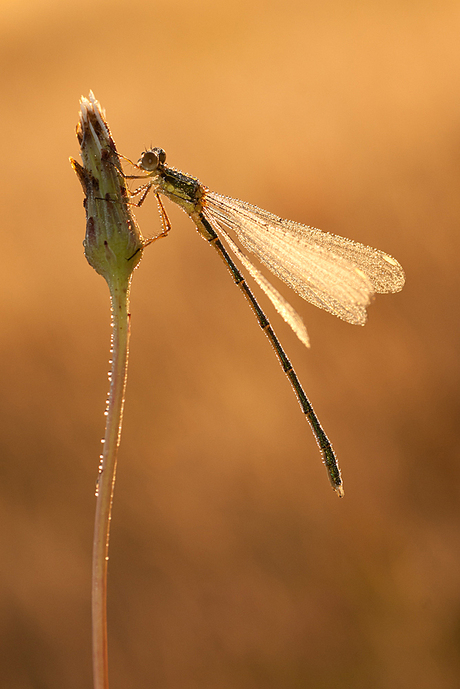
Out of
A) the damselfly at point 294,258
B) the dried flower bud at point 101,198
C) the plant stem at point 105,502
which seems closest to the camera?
the plant stem at point 105,502

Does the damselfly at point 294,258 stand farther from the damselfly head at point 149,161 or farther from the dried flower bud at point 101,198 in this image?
the dried flower bud at point 101,198

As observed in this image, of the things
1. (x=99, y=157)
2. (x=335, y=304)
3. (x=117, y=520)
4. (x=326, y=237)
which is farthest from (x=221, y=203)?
(x=117, y=520)

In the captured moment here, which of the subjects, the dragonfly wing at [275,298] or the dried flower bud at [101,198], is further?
the dragonfly wing at [275,298]

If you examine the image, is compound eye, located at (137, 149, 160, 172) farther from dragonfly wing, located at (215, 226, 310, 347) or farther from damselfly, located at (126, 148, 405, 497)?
dragonfly wing, located at (215, 226, 310, 347)

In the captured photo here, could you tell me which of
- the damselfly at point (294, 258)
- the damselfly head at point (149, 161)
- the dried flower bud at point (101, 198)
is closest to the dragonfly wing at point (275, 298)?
the damselfly at point (294, 258)

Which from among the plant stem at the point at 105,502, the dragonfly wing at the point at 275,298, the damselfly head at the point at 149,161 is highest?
the damselfly head at the point at 149,161

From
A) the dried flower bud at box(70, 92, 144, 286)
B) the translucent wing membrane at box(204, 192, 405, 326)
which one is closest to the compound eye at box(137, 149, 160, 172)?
the translucent wing membrane at box(204, 192, 405, 326)
